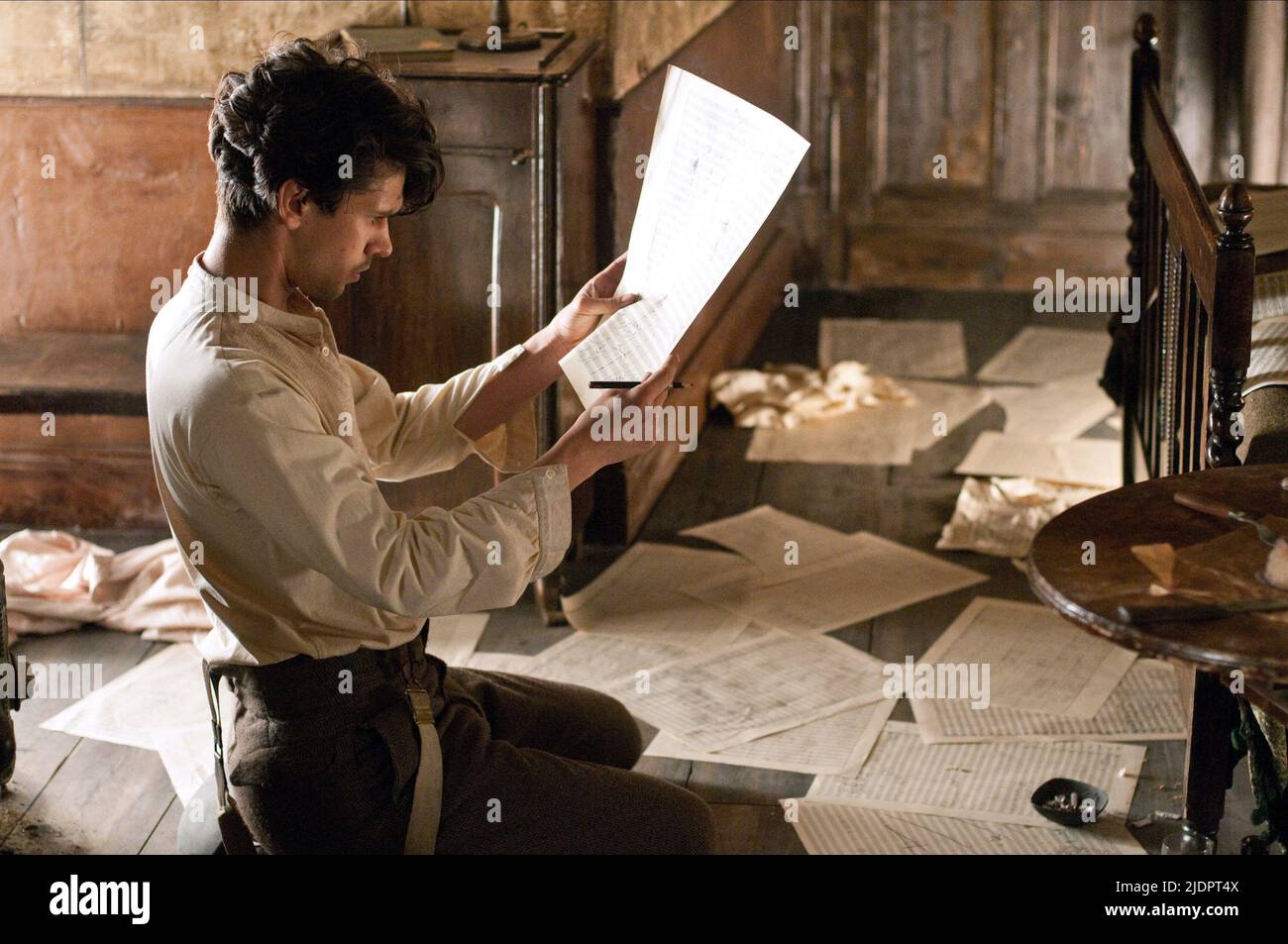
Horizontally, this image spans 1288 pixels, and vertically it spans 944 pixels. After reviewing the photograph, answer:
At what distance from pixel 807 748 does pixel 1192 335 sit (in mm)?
993

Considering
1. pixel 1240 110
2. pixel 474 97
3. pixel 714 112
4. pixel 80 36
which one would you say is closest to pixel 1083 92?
pixel 1240 110

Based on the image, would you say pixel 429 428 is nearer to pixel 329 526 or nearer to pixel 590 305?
pixel 590 305

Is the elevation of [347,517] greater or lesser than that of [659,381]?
lesser

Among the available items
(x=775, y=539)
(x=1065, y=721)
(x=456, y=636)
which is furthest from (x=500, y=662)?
(x=1065, y=721)

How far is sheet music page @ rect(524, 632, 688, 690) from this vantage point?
124 inches

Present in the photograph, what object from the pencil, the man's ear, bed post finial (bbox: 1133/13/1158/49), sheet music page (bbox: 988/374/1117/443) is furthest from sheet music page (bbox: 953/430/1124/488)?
the man's ear

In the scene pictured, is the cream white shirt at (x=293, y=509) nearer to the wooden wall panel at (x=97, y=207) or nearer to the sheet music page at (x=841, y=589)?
the sheet music page at (x=841, y=589)

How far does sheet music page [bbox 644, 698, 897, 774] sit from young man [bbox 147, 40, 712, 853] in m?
0.64

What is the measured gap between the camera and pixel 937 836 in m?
2.56

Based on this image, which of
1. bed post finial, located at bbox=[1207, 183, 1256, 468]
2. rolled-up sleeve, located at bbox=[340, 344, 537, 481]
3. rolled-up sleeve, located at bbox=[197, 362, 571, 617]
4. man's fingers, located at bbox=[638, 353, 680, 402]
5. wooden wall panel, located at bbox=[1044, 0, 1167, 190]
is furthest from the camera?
wooden wall panel, located at bbox=[1044, 0, 1167, 190]

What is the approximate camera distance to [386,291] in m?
3.43

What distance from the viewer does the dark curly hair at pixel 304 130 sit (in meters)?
1.83

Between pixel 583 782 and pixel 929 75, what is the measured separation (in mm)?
4265

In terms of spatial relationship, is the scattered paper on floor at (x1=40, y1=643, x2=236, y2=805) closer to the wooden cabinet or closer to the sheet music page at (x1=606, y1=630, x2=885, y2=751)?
the wooden cabinet
